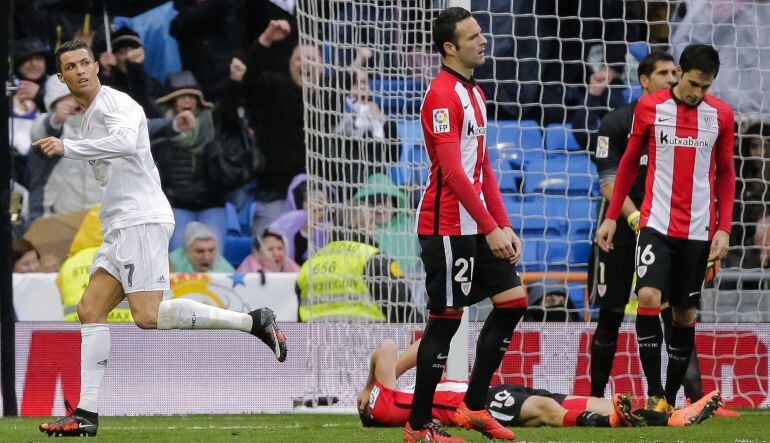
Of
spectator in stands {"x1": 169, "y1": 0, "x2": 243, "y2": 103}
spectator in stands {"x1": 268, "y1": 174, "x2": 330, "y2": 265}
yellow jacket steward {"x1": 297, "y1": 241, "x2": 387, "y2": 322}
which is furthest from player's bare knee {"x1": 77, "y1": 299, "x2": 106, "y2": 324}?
spectator in stands {"x1": 169, "y1": 0, "x2": 243, "y2": 103}

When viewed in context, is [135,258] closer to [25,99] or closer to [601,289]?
[601,289]

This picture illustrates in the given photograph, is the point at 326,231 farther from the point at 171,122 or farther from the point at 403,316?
the point at 171,122

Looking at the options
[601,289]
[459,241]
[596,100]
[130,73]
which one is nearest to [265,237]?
[130,73]

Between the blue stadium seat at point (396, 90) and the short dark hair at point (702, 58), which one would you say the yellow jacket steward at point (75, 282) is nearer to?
the blue stadium seat at point (396, 90)

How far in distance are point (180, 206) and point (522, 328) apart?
347cm

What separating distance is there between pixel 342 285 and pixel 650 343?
93.9 inches

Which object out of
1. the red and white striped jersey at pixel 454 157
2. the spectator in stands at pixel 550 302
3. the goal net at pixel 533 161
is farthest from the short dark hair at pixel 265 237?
the red and white striped jersey at pixel 454 157

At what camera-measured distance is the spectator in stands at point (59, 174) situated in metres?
10.6

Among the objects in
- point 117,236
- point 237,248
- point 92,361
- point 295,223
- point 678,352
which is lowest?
point 678,352

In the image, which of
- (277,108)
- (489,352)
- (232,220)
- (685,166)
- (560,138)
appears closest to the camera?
(489,352)

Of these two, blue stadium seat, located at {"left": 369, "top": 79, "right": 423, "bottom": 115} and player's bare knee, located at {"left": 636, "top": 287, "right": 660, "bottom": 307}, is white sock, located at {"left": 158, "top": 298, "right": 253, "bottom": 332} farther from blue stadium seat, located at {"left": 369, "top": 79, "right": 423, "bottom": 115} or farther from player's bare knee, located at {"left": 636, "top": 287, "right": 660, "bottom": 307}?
blue stadium seat, located at {"left": 369, "top": 79, "right": 423, "bottom": 115}

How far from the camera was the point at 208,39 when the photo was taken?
11242mm

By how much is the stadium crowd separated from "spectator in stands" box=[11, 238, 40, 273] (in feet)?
0.04

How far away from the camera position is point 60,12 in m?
11.2
